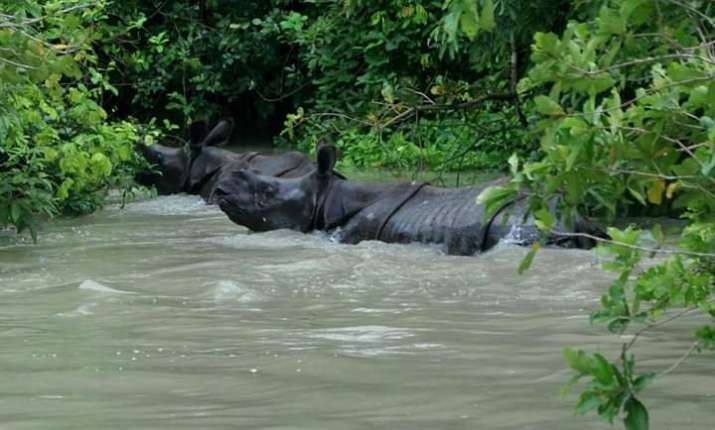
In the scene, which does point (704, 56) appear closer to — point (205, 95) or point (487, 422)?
point (487, 422)

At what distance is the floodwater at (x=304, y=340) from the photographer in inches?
185

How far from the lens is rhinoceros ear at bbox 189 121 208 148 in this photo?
14.0 metres

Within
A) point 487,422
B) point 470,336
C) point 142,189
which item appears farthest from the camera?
point 142,189

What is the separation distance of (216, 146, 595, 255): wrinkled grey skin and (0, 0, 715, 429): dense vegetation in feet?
1.48

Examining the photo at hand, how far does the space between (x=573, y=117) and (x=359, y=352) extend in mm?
2322

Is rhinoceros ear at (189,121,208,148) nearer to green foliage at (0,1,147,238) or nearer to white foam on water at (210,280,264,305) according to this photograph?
green foliage at (0,1,147,238)

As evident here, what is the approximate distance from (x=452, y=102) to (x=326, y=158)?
1.39 meters

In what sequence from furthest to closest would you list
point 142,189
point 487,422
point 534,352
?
point 142,189 → point 534,352 → point 487,422

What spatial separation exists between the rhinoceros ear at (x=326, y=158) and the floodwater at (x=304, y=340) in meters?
0.65

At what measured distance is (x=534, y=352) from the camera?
18.8 ft

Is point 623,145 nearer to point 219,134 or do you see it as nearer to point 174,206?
point 174,206

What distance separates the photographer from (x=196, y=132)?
14055mm

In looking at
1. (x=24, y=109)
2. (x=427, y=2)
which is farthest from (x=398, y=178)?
(x=24, y=109)

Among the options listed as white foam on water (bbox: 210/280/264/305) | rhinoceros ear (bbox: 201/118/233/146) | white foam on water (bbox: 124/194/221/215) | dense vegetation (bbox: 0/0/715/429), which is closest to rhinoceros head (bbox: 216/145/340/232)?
dense vegetation (bbox: 0/0/715/429)
